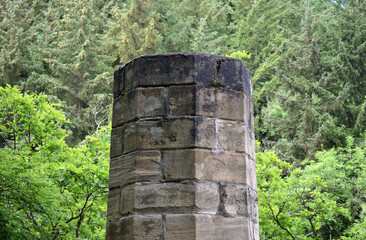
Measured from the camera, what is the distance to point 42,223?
10.1 meters

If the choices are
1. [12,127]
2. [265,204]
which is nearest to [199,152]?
[265,204]

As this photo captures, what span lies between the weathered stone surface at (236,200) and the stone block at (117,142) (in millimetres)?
855

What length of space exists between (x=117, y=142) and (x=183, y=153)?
0.60 m

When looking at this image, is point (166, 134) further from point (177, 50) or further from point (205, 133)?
→ point (177, 50)

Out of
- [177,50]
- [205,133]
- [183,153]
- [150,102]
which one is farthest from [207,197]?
[177,50]

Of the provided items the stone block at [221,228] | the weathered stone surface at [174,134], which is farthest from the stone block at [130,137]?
the stone block at [221,228]

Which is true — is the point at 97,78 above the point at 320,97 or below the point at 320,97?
above

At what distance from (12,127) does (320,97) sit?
46.5ft

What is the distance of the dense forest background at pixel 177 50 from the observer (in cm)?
956

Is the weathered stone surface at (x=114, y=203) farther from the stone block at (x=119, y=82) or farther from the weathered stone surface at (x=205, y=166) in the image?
the stone block at (x=119, y=82)

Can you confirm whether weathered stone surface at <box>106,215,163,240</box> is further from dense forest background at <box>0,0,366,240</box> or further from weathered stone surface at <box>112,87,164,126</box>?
dense forest background at <box>0,0,366,240</box>

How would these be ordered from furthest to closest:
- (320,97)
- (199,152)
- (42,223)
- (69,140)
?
1. (69,140)
2. (320,97)
3. (42,223)
4. (199,152)

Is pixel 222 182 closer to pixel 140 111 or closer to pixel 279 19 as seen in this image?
pixel 140 111

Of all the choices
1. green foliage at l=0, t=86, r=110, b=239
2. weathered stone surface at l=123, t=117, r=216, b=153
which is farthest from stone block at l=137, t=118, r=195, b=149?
green foliage at l=0, t=86, r=110, b=239
